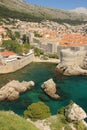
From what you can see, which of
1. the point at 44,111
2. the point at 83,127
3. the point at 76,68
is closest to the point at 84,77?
the point at 76,68

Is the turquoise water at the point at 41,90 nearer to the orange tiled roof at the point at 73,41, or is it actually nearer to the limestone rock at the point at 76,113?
the limestone rock at the point at 76,113

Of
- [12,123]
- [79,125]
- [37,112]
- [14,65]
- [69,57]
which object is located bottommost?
[14,65]

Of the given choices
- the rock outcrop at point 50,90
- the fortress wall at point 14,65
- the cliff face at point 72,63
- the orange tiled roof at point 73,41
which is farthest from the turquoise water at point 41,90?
the orange tiled roof at point 73,41

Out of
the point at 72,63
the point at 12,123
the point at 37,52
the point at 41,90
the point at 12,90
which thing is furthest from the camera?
the point at 37,52

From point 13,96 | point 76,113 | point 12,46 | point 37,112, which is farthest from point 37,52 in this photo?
point 76,113

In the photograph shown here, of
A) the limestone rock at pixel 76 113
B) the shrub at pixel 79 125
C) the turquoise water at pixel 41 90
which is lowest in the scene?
the turquoise water at pixel 41 90

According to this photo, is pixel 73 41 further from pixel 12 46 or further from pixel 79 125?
pixel 79 125

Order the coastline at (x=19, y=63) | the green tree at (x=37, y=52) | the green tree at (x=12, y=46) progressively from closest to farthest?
the coastline at (x=19, y=63) < the green tree at (x=12, y=46) < the green tree at (x=37, y=52)
